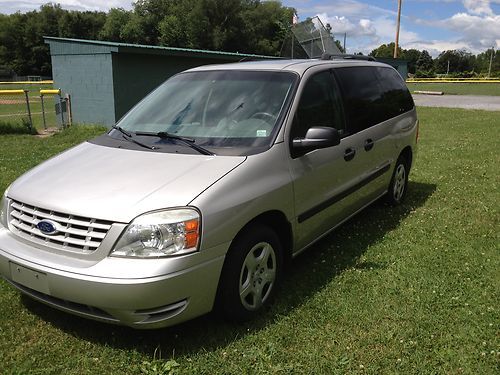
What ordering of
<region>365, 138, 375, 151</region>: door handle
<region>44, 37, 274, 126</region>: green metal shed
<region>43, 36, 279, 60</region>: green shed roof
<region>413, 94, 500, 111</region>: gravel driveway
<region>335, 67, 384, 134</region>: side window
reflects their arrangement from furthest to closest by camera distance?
<region>413, 94, 500, 111</region>: gravel driveway, <region>44, 37, 274, 126</region>: green metal shed, <region>43, 36, 279, 60</region>: green shed roof, <region>365, 138, 375, 151</region>: door handle, <region>335, 67, 384, 134</region>: side window

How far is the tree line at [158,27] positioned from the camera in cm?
6556

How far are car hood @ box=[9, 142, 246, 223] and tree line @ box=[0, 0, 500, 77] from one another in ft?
181

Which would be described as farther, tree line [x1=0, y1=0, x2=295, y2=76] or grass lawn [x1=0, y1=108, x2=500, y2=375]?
tree line [x1=0, y1=0, x2=295, y2=76]

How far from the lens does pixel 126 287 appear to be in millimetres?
2580

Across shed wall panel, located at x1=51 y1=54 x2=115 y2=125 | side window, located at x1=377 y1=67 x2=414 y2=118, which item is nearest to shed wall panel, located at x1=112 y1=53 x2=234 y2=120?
shed wall panel, located at x1=51 y1=54 x2=115 y2=125

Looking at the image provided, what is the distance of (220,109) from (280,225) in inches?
40.7

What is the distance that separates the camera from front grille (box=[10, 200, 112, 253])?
2703 mm

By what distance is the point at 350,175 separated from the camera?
4.38m

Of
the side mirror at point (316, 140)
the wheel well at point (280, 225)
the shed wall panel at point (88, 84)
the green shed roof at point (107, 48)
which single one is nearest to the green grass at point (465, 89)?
the green shed roof at point (107, 48)

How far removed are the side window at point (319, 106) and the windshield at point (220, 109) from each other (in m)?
0.15

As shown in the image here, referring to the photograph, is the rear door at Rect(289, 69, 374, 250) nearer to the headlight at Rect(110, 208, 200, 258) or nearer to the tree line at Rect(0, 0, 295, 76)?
the headlight at Rect(110, 208, 200, 258)

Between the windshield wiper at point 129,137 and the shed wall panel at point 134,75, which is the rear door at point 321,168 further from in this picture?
the shed wall panel at point 134,75

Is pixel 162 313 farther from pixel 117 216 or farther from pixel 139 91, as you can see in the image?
pixel 139 91

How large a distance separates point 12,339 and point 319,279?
89.9 inches
